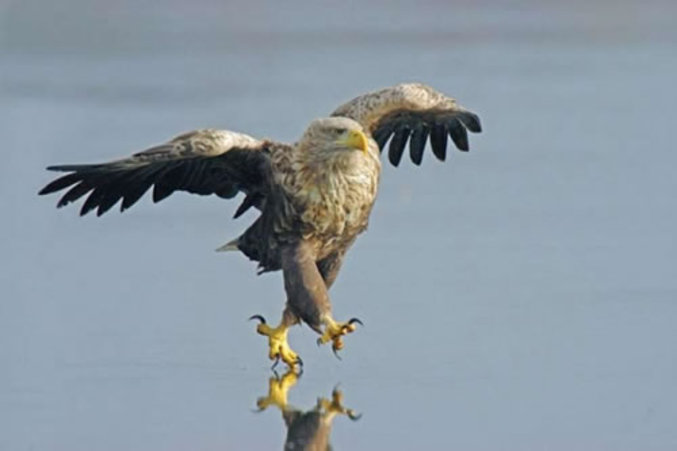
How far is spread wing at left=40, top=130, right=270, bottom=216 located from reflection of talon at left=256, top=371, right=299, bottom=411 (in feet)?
3.38

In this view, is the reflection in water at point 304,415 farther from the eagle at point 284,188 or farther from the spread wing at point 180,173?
the spread wing at point 180,173

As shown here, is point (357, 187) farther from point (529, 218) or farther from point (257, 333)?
point (529, 218)

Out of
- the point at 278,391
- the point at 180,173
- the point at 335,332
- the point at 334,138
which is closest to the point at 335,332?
the point at 335,332

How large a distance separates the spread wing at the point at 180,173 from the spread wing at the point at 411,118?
20.1 inches

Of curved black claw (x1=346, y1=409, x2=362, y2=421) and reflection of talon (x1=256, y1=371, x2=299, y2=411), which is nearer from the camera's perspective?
curved black claw (x1=346, y1=409, x2=362, y2=421)

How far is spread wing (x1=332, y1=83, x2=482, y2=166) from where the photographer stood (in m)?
12.4

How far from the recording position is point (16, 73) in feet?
65.9

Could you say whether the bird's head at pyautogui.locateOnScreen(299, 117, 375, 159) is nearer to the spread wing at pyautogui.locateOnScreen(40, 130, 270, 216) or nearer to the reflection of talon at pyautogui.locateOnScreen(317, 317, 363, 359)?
the spread wing at pyautogui.locateOnScreen(40, 130, 270, 216)

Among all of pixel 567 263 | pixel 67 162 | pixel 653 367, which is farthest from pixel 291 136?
pixel 653 367

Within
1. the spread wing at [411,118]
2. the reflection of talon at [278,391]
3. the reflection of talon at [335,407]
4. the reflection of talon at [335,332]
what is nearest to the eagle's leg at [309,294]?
the reflection of talon at [335,332]

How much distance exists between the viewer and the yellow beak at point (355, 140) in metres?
11.6

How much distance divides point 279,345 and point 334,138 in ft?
2.77

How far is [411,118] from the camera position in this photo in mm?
12914

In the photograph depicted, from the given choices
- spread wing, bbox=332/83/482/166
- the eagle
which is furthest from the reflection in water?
spread wing, bbox=332/83/482/166
